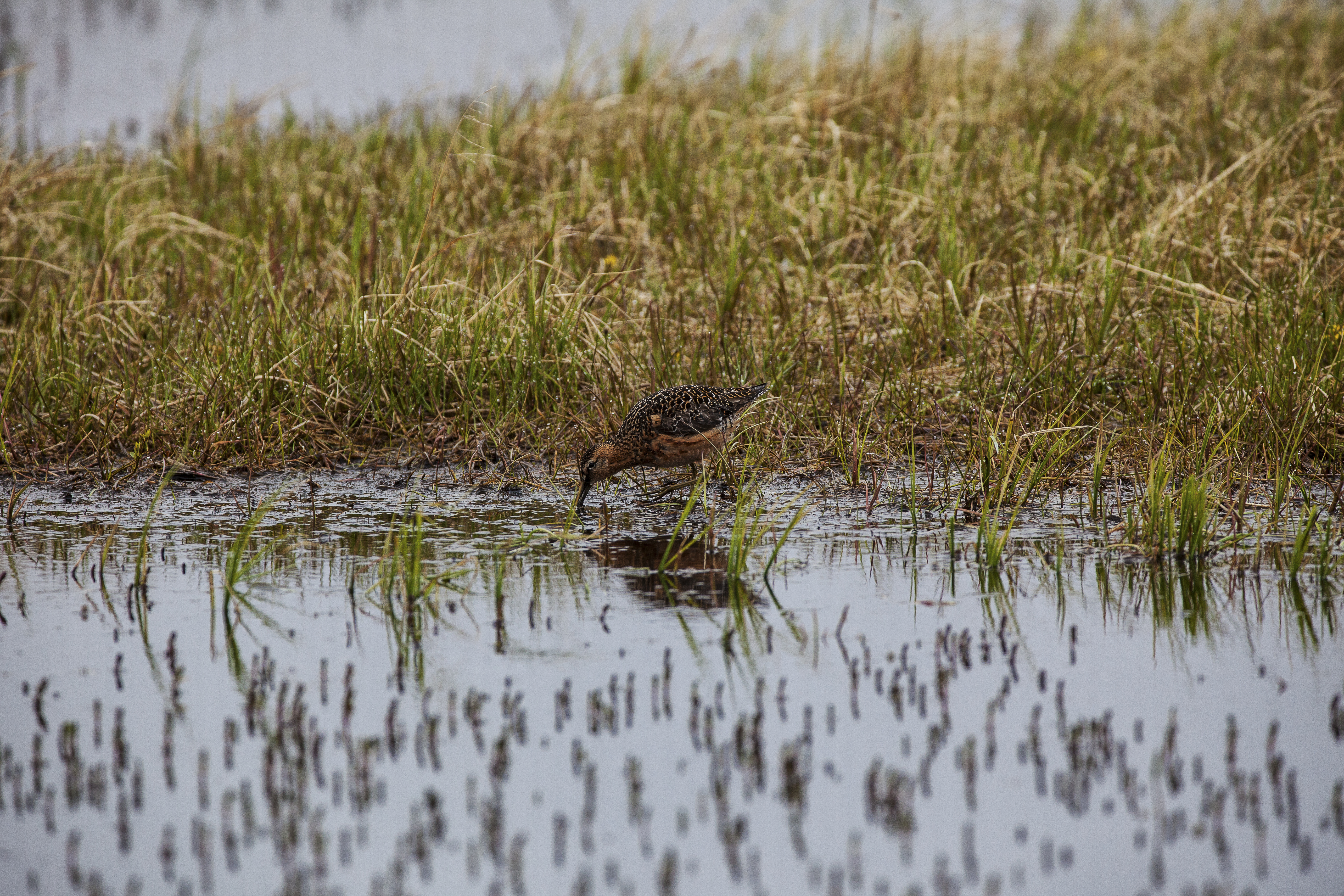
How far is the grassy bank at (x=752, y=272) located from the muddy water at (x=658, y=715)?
1211 mm

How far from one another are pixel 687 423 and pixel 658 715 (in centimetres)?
244

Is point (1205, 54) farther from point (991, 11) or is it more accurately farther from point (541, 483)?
point (541, 483)

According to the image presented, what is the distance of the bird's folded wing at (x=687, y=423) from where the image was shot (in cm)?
643

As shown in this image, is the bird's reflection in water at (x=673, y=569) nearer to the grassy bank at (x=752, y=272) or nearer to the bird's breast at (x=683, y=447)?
the bird's breast at (x=683, y=447)

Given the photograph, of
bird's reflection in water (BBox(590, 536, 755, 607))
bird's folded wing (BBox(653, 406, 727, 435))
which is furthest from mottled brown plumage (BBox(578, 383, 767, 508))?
bird's reflection in water (BBox(590, 536, 755, 607))

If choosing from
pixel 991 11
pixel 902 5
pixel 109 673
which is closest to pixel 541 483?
pixel 109 673

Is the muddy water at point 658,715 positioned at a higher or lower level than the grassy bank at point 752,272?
lower

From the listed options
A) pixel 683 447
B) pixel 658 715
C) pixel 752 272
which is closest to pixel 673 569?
pixel 683 447

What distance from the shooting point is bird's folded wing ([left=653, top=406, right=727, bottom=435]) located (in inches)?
253

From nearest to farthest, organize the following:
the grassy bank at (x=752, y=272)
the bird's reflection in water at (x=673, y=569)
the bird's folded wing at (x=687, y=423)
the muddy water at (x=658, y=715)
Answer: the muddy water at (x=658, y=715), the bird's reflection in water at (x=673, y=569), the bird's folded wing at (x=687, y=423), the grassy bank at (x=752, y=272)

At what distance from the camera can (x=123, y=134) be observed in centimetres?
1381

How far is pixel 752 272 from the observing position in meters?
8.89

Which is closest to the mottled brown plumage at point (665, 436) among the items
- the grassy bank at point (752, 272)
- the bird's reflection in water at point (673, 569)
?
the grassy bank at point (752, 272)

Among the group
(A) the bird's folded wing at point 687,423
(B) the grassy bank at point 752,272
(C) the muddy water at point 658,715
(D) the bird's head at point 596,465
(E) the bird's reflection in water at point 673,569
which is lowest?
(C) the muddy water at point 658,715
